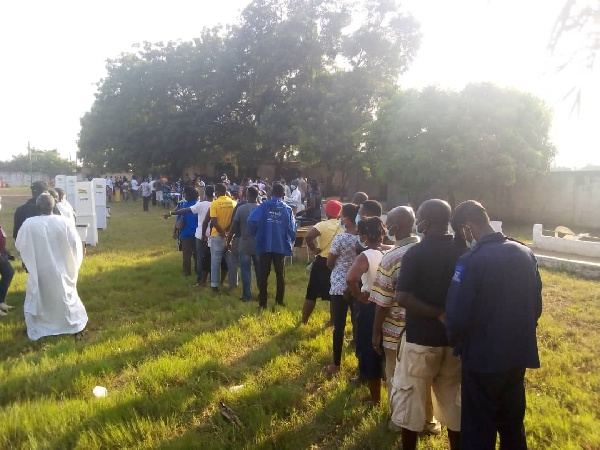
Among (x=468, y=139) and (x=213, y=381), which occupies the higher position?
(x=468, y=139)

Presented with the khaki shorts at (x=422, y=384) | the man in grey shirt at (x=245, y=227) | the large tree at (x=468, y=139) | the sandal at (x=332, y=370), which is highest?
the large tree at (x=468, y=139)

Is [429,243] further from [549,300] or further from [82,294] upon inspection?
[82,294]

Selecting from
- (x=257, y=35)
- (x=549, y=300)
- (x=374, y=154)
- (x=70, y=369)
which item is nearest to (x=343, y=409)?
(x=70, y=369)

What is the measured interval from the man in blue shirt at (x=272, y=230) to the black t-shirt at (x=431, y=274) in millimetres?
3782

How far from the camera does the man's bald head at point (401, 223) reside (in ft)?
11.8

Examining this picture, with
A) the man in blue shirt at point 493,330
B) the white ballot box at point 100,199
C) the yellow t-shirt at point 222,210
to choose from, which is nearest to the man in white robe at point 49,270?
the yellow t-shirt at point 222,210

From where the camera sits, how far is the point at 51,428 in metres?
3.82

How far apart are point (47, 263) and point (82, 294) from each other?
235cm

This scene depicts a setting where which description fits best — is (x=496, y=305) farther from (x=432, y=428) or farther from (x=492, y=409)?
(x=432, y=428)

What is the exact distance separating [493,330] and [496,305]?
14 centimetres

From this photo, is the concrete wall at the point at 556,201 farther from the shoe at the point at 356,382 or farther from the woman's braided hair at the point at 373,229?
the woman's braided hair at the point at 373,229

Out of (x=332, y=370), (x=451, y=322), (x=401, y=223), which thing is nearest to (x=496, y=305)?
(x=451, y=322)

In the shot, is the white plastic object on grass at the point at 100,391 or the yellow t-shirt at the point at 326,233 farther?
the yellow t-shirt at the point at 326,233

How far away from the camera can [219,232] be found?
7715mm
